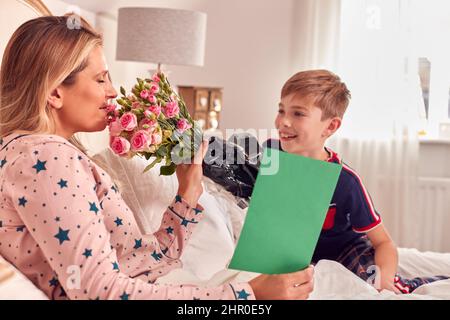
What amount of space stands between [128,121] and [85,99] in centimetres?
9

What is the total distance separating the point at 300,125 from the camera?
6.79 ft

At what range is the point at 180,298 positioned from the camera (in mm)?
1001

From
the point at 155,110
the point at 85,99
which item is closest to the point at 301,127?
the point at 155,110

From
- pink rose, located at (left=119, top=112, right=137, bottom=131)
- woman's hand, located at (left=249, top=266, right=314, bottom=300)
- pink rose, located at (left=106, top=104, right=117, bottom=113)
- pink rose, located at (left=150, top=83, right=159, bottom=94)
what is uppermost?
pink rose, located at (left=150, top=83, right=159, bottom=94)

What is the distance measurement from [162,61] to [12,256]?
87.7 inches

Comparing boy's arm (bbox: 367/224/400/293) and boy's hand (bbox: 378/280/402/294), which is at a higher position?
boy's arm (bbox: 367/224/400/293)

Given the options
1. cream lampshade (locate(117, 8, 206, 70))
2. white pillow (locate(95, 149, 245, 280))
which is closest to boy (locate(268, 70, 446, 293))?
white pillow (locate(95, 149, 245, 280))

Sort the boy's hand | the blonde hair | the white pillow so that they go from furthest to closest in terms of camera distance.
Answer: the white pillow → the boy's hand → the blonde hair

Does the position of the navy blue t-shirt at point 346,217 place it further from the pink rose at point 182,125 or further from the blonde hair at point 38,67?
the blonde hair at point 38,67

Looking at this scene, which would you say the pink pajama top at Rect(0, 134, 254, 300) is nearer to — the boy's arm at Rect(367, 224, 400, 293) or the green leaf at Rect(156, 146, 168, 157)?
the green leaf at Rect(156, 146, 168, 157)

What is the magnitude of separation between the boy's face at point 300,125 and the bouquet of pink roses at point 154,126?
2.23ft

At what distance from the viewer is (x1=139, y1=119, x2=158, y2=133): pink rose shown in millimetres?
1259
